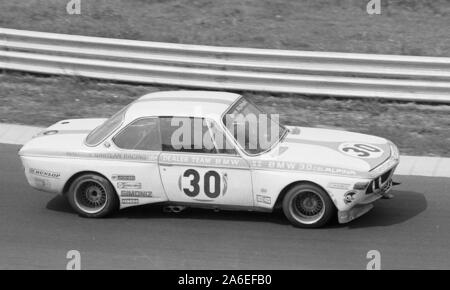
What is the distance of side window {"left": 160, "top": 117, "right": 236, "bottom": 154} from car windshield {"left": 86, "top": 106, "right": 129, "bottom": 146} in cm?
63

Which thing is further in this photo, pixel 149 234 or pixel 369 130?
pixel 369 130

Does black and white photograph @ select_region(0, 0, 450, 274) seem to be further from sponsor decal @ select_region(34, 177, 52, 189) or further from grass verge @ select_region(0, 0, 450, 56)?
grass verge @ select_region(0, 0, 450, 56)

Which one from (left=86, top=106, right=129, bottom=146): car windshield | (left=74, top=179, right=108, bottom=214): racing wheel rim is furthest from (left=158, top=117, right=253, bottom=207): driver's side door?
(left=74, top=179, right=108, bottom=214): racing wheel rim

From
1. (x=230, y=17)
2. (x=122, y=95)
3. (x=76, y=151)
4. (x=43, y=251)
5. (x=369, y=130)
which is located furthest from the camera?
(x=230, y=17)

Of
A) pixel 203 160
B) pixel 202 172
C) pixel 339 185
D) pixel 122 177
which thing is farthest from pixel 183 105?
pixel 339 185

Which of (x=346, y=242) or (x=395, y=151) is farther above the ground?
(x=395, y=151)

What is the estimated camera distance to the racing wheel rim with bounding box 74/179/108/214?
9445 millimetres

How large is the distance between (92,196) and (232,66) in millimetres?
4688

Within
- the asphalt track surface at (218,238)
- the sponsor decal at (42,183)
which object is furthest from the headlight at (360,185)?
the sponsor decal at (42,183)

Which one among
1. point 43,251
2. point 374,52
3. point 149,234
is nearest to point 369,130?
point 374,52

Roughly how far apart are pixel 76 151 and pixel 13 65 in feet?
19.0

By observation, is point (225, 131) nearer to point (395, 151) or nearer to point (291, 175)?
point (291, 175)

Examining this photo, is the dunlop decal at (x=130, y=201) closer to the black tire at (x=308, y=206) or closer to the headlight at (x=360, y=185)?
the black tire at (x=308, y=206)

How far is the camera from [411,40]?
1493 centimetres
